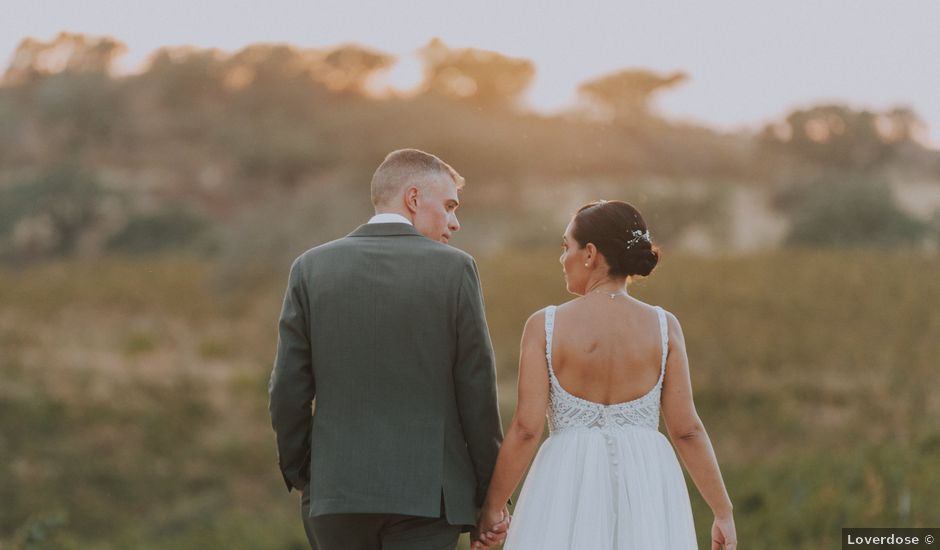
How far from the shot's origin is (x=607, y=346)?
340cm

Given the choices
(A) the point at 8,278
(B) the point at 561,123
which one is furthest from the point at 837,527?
(B) the point at 561,123

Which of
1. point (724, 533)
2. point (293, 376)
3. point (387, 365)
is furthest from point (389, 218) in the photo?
point (724, 533)

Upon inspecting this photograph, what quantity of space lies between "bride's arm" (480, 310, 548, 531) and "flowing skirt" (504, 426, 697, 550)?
215mm

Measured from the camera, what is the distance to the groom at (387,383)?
3.26 meters

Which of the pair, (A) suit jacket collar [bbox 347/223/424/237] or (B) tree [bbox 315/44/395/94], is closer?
(A) suit jacket collar [bbox 347/223/424/237]

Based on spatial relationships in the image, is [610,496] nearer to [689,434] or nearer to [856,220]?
[689,434]

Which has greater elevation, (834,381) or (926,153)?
(926,153)

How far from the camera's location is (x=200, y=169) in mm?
46375

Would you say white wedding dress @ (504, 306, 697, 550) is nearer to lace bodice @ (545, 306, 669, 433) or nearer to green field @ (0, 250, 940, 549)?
lace bodice @ (545, 306, 669, 433)

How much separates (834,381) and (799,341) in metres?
2.60

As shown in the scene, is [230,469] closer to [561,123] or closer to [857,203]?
[857,203]

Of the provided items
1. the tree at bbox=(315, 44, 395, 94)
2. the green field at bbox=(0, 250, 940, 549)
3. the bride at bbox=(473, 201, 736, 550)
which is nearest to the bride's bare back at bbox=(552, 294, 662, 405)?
the bride at bbox=(473, 201, 736, 550)

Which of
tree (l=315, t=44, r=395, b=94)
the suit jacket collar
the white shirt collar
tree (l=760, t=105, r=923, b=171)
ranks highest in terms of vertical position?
tree (l=315, t=44, r=395, b=94)

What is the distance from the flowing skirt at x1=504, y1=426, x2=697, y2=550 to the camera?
11.6 ft
